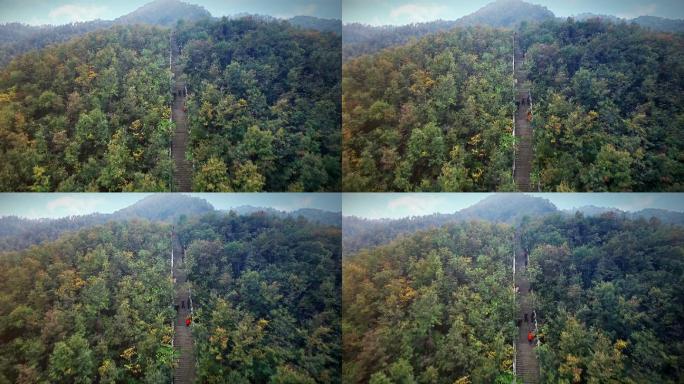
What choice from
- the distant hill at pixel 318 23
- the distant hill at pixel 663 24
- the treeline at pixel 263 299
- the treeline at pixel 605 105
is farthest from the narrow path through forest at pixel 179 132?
the distant hill at pixel 663 24

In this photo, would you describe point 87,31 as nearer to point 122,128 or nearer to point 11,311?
point 122,128

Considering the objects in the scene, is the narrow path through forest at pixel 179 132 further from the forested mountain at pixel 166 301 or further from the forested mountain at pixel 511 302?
the forested mountain at pixel 511 302

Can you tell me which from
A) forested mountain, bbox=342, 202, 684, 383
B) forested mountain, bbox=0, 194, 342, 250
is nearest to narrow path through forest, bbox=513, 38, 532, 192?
forested mountain, bbox=342, 202, 684, 383

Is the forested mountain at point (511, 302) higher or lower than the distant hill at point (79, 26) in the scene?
lower

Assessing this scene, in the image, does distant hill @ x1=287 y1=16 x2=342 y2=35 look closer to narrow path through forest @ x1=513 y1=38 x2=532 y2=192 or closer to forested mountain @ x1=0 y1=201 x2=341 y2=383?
narrow path through forest @ x1=513 y1=38 x2=532 y2=192

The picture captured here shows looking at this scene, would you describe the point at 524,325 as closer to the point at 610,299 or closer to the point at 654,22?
the point at 610,299

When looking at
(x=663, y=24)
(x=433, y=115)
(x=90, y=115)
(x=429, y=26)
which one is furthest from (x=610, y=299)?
(x=90, y=115)
